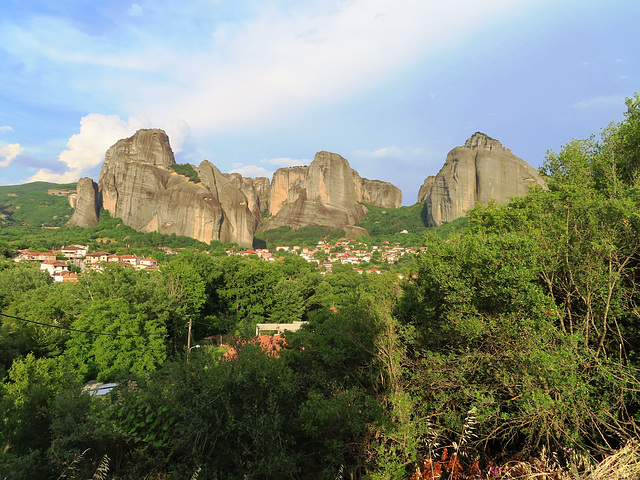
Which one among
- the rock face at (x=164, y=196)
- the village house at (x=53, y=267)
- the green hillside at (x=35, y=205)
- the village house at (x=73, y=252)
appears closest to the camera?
the village house at (x=53, y=267)

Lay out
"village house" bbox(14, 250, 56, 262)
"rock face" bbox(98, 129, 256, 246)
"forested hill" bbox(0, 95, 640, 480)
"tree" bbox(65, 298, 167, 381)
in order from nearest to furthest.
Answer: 1. "forested hill" bbox(0, 95, 640, 480)
2. "tree" bbox(65, 298, 167, 381)
3. "village house" bbox(14, 250, 56, 262)
4. "rock face" bbox(98, 129, 256, 246)

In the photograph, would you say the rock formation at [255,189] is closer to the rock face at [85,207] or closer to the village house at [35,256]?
the rock face at [85,207]

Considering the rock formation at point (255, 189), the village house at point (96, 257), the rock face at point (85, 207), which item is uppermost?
the rock formation at point (255, 189)

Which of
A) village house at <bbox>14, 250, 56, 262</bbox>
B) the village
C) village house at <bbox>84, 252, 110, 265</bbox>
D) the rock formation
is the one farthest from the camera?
the rock formation

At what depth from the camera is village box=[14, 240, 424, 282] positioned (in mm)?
45138

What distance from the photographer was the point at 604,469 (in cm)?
312

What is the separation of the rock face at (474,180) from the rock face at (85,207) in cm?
8655

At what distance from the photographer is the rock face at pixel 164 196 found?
74.4 m

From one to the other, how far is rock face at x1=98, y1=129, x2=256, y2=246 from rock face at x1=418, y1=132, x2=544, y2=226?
49.8m

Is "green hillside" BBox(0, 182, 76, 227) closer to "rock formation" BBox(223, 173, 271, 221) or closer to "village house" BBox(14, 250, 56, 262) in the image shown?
"village house" BBox(14, 250, 56, 262)

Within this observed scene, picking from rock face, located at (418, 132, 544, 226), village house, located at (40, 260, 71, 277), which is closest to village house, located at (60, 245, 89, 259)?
village house, located at (40, 260, 71, 277)

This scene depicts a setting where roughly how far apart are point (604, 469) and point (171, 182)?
277ft

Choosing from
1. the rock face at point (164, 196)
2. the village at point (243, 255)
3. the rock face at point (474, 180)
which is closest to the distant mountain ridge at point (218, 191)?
the rock face at point (164, 196)

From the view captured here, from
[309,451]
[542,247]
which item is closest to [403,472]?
[309,451]
